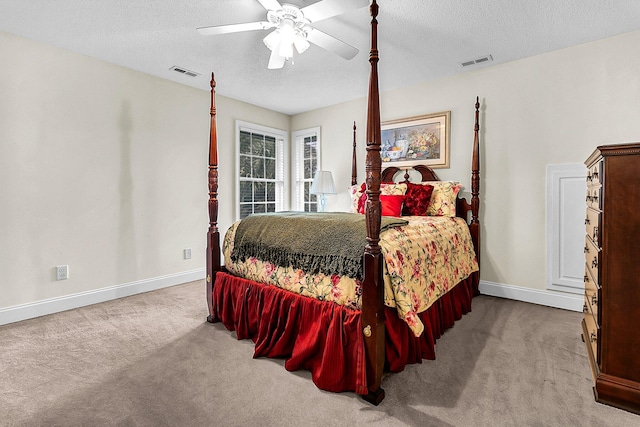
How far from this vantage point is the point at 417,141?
3.96 meters

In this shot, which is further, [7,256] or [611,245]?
[7,256]

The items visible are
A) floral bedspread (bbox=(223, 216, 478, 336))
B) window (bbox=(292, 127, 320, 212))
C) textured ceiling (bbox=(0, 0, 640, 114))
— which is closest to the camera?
floral bedspread (bbox=(223, 216, 478, 336))

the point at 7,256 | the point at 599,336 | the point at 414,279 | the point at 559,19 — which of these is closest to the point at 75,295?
the point at 7,256

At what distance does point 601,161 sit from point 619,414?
1.24m

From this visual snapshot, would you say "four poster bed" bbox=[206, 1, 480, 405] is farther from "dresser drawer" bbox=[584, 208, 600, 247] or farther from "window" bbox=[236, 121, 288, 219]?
"window" bbox=[236, 121, 288, 219]

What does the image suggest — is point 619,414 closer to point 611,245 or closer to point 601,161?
point 611,245

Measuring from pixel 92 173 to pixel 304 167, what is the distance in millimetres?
2918

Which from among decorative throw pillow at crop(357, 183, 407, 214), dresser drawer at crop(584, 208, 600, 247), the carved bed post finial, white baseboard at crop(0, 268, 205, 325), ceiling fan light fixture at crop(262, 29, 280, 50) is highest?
ceiling fan light fixture at crop(262, 29, 280, 50)

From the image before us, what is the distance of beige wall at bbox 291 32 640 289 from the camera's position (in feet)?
9.19

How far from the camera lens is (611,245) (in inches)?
63.4

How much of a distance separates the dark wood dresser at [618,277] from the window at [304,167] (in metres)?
3.84

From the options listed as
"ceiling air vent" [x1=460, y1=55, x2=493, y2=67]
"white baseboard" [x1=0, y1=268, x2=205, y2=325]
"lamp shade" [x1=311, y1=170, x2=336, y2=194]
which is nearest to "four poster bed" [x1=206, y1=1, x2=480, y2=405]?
"white baseboard" [x1=0, y1=268, x2=205, y2=325]

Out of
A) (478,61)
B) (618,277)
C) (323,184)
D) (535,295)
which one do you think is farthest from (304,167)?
(618,277)

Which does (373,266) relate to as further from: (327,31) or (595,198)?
(327,31)
